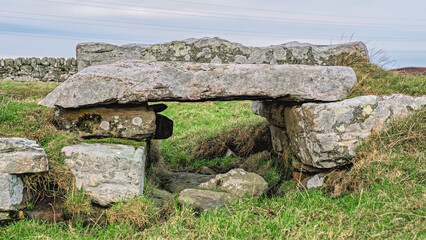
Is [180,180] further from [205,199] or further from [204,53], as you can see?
[204,53]

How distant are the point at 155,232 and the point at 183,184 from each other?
2.77 m

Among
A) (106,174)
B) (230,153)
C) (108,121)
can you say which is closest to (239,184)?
(106,174)

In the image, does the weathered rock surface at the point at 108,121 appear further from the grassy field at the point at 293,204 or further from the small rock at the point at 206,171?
the small rock at the point at 206,171

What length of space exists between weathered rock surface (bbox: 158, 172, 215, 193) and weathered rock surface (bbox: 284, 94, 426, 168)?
7.66 ft

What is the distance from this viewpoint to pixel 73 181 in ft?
18.5

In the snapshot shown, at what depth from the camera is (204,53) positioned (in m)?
7.29

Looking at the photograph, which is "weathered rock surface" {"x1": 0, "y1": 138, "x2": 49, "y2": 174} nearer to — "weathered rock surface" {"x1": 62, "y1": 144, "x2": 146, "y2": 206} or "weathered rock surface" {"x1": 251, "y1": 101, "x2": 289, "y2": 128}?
"weathered rock surface" {"x1": 62, "y1": 144, "x2": 146, "y2": 206}

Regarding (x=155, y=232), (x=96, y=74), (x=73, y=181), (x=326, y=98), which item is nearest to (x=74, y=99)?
(x=96, y=74)

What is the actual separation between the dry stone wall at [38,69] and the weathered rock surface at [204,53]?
41.2 feet

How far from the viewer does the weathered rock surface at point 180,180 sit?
24.2ft

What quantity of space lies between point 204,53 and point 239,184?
2452 mm

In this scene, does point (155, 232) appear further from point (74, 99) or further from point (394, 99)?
point (394, 99)

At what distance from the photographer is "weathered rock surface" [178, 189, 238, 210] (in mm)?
5402

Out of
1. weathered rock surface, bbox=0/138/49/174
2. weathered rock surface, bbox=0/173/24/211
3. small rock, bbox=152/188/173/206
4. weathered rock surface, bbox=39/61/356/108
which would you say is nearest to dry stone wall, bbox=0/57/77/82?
weathered rock surface, bbox=39/61/356/108
